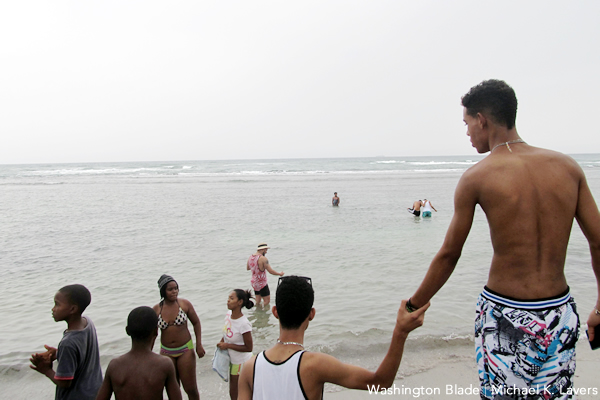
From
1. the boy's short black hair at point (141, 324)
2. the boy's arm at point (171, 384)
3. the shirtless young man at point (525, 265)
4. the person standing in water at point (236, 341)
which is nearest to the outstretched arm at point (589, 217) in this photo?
the shirtless young man at point (525, 265)

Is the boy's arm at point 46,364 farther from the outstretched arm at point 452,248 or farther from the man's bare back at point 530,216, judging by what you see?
the man's bare back at point 530,216

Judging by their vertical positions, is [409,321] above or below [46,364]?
above

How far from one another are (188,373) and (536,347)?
11.6 feet

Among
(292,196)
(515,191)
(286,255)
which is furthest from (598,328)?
(292,196)

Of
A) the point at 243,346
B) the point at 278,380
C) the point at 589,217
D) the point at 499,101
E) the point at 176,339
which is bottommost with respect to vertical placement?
the point at 243,346

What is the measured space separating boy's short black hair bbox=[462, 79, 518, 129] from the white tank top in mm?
1740

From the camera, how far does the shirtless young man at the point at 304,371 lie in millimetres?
1939

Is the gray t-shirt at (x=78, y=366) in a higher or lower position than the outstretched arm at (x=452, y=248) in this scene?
lower

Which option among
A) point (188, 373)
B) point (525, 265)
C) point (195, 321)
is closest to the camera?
point (525, 265)

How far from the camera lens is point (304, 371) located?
2055 millimetres

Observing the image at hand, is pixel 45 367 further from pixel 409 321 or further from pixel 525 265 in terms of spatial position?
pixel 525 265

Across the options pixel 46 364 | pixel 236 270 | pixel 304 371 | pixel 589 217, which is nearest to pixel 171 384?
pixel 46 364

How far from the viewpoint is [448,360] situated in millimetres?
5309

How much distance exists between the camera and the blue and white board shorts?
196cm
